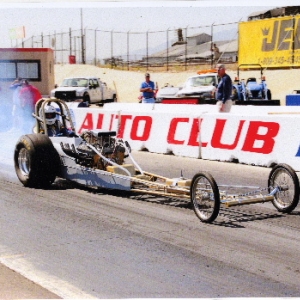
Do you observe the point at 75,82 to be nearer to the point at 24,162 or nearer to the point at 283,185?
the point at 24,162

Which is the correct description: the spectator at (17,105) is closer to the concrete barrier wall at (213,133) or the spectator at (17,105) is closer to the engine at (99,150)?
the concrete barrier wall at (213,133)

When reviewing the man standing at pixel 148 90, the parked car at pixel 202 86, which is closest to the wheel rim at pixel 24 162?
the man standing at pixel 148 90

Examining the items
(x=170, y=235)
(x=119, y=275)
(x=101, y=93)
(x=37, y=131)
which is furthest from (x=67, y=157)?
(x=101, y=93)

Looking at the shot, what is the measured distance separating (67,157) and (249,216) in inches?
119

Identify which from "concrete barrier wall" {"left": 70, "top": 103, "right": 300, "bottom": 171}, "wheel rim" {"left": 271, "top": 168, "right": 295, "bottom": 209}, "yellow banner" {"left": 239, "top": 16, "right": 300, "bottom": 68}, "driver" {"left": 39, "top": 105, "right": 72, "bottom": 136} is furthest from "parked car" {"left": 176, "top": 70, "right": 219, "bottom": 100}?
"wheel rim" {"left": 271, "top": 168, "right": 295, "bottom": 209}

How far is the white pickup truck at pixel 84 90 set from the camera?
97.4 ft

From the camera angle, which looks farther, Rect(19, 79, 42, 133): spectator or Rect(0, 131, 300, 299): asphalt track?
Rect(19, 79, 42, 133): spectator

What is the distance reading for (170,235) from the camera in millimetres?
6328

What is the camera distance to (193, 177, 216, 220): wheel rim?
6773 millimetres

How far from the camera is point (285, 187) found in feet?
23.8

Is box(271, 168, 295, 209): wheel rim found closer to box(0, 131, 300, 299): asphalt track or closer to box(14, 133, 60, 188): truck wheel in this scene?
box(0, 131, 300, 299): asphalt track

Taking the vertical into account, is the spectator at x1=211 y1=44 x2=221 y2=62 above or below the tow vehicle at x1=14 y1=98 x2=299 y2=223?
above

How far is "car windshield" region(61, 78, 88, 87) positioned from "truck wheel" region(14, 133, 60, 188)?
22.8 metres

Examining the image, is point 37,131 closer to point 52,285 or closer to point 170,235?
point 170,235
